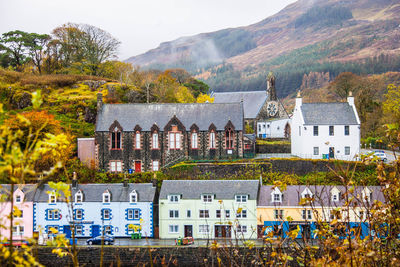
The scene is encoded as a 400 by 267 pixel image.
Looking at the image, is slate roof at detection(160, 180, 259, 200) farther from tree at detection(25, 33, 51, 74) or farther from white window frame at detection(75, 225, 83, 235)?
tree at detection(25, 33, 51, 74)

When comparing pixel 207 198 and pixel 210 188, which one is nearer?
pixel 207 198

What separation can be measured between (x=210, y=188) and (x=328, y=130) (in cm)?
1472

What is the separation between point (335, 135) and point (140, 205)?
2075cm

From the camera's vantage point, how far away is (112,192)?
38312mm

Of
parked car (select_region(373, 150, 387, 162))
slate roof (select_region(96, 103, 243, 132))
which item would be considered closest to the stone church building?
slate roof (select_region(96, 103, 243, 132))

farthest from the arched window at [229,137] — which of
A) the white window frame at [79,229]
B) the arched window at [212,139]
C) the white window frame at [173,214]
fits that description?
the white window frame at [79,229]

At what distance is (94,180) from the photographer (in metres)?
43.2

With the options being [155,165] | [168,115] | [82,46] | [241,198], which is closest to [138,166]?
[155,165]

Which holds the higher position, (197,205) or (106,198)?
(106,198)

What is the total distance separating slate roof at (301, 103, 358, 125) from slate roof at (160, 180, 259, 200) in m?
11.7

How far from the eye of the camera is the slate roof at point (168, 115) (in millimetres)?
46844

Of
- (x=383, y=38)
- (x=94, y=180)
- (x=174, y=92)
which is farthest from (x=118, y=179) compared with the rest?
(x=383, y=38)

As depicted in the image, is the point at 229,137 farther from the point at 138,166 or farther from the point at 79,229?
the point at 79,229

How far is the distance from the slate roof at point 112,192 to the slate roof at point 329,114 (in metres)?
17.9
